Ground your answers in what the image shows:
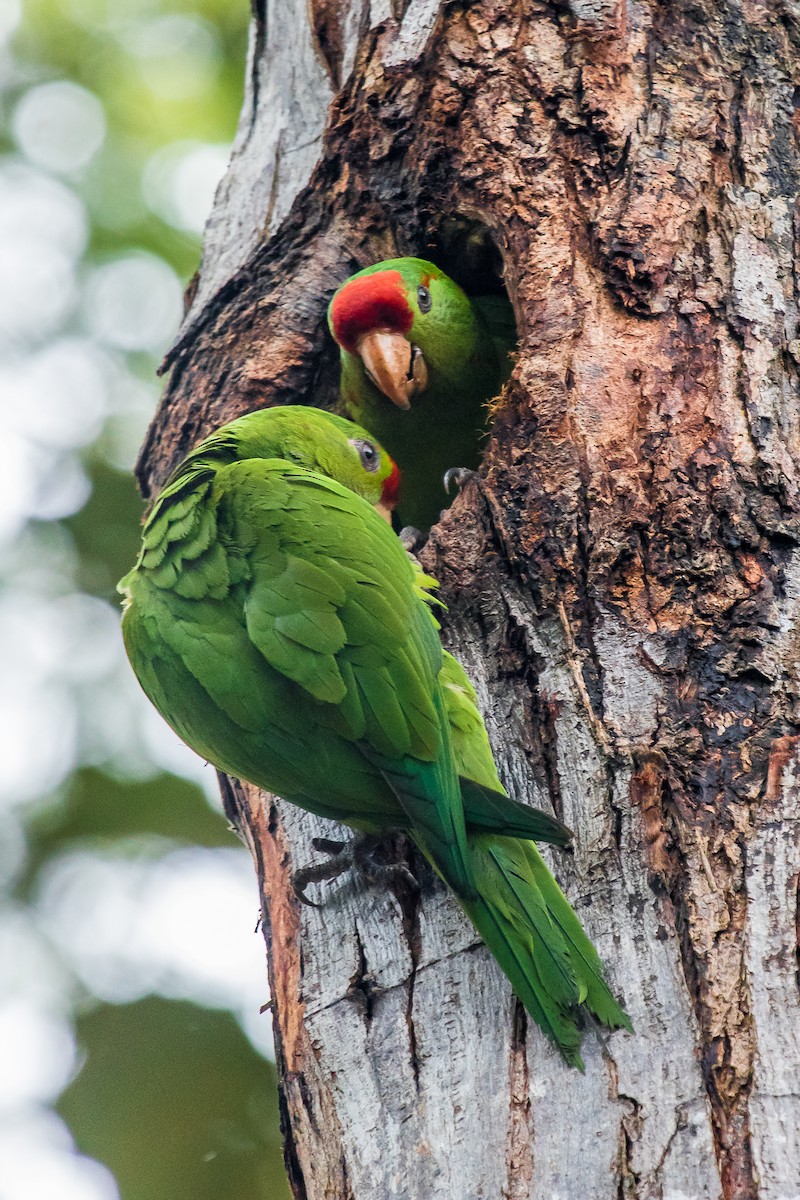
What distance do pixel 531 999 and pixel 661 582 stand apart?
86 cm

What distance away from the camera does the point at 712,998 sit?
177 cm

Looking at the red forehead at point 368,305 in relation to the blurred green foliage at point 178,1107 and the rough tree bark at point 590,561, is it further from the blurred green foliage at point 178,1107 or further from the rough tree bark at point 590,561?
the blurred green foliage at point 178,1107

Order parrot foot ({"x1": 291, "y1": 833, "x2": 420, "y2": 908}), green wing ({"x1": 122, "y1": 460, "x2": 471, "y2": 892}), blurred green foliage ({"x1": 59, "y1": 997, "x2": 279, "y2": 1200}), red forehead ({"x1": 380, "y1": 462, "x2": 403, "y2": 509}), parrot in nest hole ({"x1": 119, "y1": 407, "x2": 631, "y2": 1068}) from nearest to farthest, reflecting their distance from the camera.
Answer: parrot in nest hole ({"x1": 119, "y1": 407, "x2": 631, "y2": 1068}) < green wing ({"x1": 122, "y1": 460, "x2": 471, "y2": 892}) < parrot foot ({"x1": 291, "y1": 833, "x2": 420, "y2": 908}) < red forehead ({"x1": 380, "y1": 462, "x2": 403, "y2": 509}) < blurred green foliage ({"x1": 59, "y1": 997, "x2": 279, "y2": 1200})

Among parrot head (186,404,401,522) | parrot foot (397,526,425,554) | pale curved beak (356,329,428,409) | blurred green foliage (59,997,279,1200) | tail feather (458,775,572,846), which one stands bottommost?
blurred green foliage (59,997,279,1200)

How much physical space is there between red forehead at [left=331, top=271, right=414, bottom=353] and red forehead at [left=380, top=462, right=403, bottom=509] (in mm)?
428

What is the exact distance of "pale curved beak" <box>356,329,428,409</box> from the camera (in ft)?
11.1

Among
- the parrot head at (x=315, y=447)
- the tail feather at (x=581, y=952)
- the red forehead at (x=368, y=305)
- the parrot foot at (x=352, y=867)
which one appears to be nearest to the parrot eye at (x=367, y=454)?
the parrot head at (x=315, y=447)

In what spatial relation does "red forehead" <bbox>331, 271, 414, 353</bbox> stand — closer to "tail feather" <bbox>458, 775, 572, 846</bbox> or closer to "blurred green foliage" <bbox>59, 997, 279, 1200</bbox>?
"tail feather" <bbox>458, 775, 572, 846</bbox>

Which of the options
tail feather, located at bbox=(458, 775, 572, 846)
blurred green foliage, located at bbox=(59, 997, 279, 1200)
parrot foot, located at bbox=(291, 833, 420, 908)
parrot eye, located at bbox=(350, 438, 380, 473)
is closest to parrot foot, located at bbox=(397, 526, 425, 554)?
parrot eye, located at bbox=(350, 438, 380, 473)

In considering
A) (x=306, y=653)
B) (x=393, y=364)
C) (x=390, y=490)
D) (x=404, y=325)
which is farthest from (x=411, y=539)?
(x=306, y=653)

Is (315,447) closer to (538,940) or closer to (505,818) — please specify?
(505,818)

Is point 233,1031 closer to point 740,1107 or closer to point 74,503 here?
point 74,503

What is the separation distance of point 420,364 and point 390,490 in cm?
49

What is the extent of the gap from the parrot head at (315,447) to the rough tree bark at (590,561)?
0.27 m
